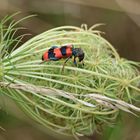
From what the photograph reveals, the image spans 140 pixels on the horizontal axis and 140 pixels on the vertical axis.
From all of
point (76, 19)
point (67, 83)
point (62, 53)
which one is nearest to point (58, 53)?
point (62, 53)

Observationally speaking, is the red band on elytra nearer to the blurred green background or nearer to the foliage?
the foliage

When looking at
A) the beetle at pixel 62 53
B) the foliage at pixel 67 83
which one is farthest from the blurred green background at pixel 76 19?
the beetle at pixel 62 53

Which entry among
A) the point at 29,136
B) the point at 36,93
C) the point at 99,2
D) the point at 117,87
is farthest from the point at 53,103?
the point at 99,2

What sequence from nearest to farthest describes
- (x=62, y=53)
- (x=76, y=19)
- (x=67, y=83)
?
1. (x=67, y=83)
2. (x=62, y=53)
3. (x=76, y=19)

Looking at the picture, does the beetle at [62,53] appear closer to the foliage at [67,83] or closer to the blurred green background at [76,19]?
the foliage at [67,83]

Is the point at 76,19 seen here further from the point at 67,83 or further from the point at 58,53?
the point at 67,83

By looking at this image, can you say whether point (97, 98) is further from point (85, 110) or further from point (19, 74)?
point (19, 74)
